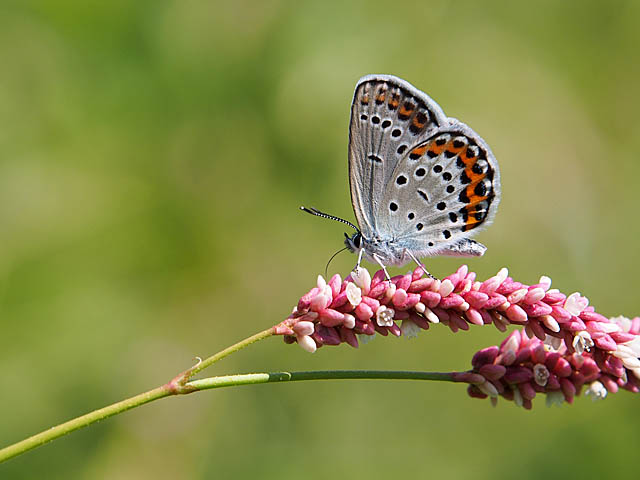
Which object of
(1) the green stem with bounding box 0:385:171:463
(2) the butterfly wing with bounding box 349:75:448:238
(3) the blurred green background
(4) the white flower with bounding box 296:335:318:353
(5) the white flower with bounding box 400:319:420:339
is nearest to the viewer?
(1) the green stem with bounding box 0:385:171:463

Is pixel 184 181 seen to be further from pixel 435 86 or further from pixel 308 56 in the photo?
pixel 435 86

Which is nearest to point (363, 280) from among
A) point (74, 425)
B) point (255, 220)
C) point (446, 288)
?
point (446, 288)

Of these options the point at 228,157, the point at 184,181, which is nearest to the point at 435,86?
the point at 228,157

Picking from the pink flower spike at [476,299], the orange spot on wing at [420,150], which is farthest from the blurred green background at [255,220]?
the pink flower spike at [476,299]

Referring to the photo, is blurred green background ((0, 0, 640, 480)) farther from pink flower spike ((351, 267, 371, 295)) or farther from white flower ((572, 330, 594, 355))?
white flower ((572, 330, 594, 355))

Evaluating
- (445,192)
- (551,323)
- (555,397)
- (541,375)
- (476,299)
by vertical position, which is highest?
(445,192)

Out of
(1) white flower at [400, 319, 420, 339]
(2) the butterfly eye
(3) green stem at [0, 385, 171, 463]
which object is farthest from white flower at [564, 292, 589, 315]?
(3) green stem at [0, 385, 171, 463]

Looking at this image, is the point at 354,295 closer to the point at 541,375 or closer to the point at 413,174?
the point at 541,375
